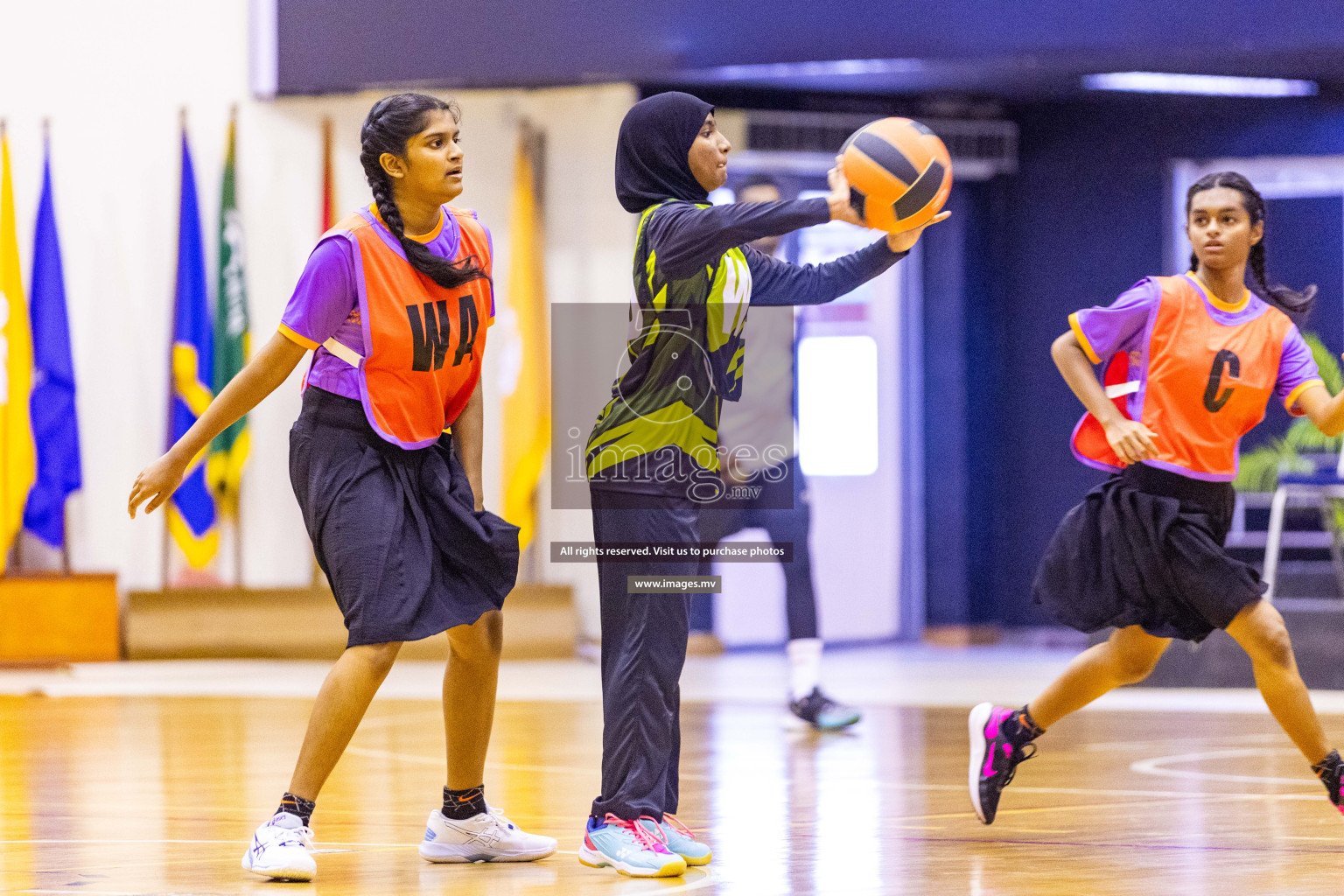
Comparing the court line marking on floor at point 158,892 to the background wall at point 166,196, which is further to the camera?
the background wall at point 166,196

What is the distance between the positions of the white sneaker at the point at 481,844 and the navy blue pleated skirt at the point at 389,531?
0.45 m

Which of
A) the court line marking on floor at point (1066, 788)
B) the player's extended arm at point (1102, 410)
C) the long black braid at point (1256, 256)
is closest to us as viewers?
the player's extended arm at point (1102, 410)

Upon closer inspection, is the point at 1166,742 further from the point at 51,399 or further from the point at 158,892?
the point at 51,399

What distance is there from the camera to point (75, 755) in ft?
14.7

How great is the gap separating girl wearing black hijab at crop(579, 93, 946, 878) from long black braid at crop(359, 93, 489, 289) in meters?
0.37

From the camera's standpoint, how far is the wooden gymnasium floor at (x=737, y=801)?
2.72m

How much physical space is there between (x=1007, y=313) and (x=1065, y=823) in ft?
17.3

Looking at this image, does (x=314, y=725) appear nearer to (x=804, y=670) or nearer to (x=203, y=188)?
(x=804, y=670)

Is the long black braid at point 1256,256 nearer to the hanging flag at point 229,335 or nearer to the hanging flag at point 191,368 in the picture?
the hanging flag at point 229,335

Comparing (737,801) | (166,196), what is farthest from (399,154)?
(166,196)

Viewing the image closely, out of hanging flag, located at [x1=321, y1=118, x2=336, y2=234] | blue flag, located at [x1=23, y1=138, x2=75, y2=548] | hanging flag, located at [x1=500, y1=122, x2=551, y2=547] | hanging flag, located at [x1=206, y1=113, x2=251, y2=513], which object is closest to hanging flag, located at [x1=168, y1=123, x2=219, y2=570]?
hanging flag, located at [x1=206, y1=113, x2=251, y2=513]

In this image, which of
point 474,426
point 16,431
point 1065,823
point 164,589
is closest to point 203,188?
point 16,431

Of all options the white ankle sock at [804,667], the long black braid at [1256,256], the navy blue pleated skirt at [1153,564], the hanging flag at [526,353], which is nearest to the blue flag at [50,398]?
the hanging flag at [526,353]

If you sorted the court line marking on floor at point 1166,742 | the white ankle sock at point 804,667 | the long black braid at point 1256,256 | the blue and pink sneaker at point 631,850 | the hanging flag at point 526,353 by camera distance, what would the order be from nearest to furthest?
the blue and pink sneaker at point 631,850 < the long black braid at point 1256,256 < the court line marking on floor at point 1166,742 < the white ankle sock at point 804,667 < the hanging flag at point 526,353
